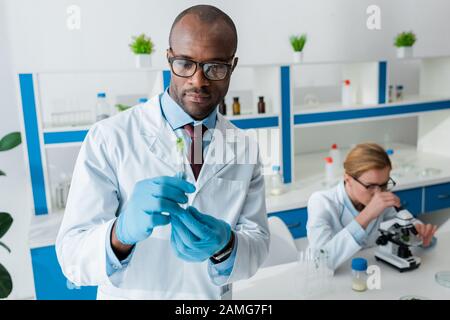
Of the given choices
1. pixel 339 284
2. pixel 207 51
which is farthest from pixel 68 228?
pixel 339 284

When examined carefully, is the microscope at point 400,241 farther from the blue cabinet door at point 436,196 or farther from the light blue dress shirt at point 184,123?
the blue cabinet door at point 436,196

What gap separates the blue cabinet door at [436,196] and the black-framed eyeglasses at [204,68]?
2.05 metres

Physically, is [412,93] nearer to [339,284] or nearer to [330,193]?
[330,193]

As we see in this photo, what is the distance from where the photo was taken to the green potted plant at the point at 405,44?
2.45m

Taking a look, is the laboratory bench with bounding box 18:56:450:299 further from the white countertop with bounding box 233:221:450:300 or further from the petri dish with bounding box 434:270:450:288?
the petri dish with bounding box 434:270:450:288

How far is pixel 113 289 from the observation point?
91 centimetres

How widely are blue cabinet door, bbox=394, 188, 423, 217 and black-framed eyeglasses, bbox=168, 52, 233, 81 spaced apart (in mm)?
1880

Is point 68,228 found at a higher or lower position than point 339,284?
higher

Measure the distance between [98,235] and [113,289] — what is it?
0.81ft

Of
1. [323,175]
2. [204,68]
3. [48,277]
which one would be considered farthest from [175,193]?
[323,175]

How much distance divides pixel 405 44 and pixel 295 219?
1263mm

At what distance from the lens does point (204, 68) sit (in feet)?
2.16

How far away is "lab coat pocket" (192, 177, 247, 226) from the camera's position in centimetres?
87

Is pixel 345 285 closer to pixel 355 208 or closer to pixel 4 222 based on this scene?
pixel 355 208
